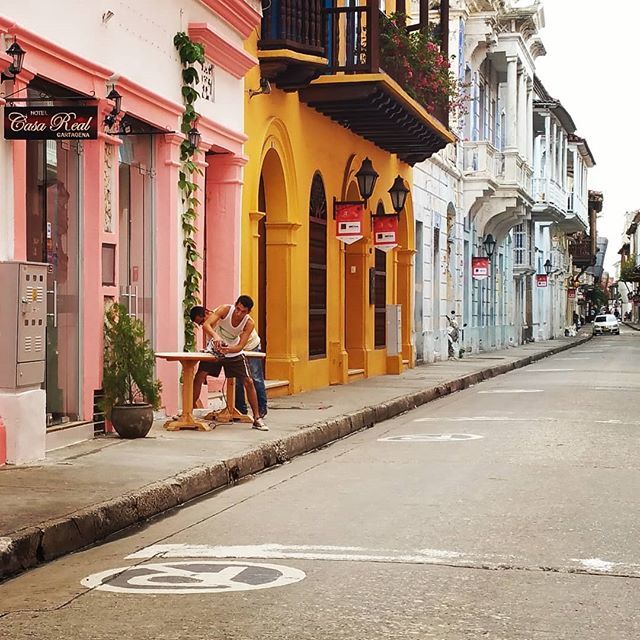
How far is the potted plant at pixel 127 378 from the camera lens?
1227cm

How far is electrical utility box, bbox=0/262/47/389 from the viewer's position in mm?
10195

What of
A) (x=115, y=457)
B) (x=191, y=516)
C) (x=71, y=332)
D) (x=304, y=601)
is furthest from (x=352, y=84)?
(x=304, y=601)

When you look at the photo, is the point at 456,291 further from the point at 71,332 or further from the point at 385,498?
the point at 385,498

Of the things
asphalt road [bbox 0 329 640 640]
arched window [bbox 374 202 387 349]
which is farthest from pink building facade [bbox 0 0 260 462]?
arched window [bbox 374 202 387 349]

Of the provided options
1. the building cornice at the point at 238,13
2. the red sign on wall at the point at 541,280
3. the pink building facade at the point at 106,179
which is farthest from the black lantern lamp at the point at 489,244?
the pink building facade at the point at 106,179

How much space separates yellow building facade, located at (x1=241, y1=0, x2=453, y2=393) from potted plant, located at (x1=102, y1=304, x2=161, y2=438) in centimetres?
453

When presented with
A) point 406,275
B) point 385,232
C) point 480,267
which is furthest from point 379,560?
point 480,267

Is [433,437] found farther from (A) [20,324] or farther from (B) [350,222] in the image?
(B) [350,222]

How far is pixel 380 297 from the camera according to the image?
25.8 m

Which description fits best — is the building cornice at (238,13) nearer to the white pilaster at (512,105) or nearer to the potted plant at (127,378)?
the potted plant at (127,378)

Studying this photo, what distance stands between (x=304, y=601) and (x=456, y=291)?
28.9 metres

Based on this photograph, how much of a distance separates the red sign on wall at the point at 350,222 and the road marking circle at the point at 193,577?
14510 mm

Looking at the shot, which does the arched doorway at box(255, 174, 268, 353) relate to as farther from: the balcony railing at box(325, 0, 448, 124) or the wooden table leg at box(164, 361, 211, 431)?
the wooden table leg at box(164, 361, 211, 431)

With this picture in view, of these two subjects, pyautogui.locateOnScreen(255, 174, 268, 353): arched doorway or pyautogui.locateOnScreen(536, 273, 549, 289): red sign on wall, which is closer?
pyautogui.locateOnScreen(255, 174, 268, 353): arched doorway
